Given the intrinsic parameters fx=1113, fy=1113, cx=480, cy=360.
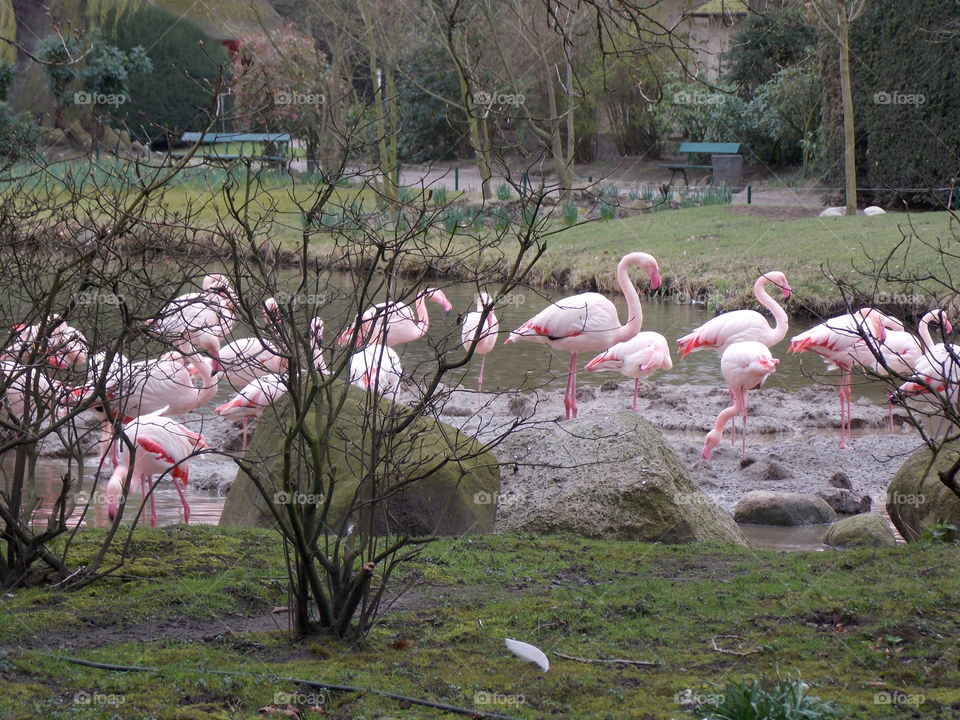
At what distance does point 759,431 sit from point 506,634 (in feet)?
22.7

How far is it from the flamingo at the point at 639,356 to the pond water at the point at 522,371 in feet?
1.85

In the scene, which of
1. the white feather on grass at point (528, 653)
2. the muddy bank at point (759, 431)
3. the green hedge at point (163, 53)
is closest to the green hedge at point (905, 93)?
the muddy bank at point (759, 431)

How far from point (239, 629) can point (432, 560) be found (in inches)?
51.4

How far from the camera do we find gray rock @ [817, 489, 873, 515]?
813 cm

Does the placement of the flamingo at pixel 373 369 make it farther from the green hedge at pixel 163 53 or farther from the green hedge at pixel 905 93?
the green hedge at pixel 163 53

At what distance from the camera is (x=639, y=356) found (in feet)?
33.8

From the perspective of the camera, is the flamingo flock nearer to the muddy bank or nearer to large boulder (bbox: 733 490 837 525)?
the muddy bank

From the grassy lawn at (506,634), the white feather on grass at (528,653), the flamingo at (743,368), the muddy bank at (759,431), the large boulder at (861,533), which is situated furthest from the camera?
the flamingo at (743,368)

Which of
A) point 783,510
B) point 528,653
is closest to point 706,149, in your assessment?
point 783,510

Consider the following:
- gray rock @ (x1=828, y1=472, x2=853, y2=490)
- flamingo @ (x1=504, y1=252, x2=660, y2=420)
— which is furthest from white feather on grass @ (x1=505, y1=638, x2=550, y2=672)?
flamingo @ (x1=504, y1=252, x2=660, y2=420)

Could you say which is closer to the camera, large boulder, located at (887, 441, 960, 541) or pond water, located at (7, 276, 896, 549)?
large boulder, located at (887, 441, 960, 541)

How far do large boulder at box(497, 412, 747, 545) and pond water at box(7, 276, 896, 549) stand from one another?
1.83 ft

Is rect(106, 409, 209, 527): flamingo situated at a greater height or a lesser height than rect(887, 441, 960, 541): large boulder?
greater

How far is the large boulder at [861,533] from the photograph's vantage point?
→ 675 cm
